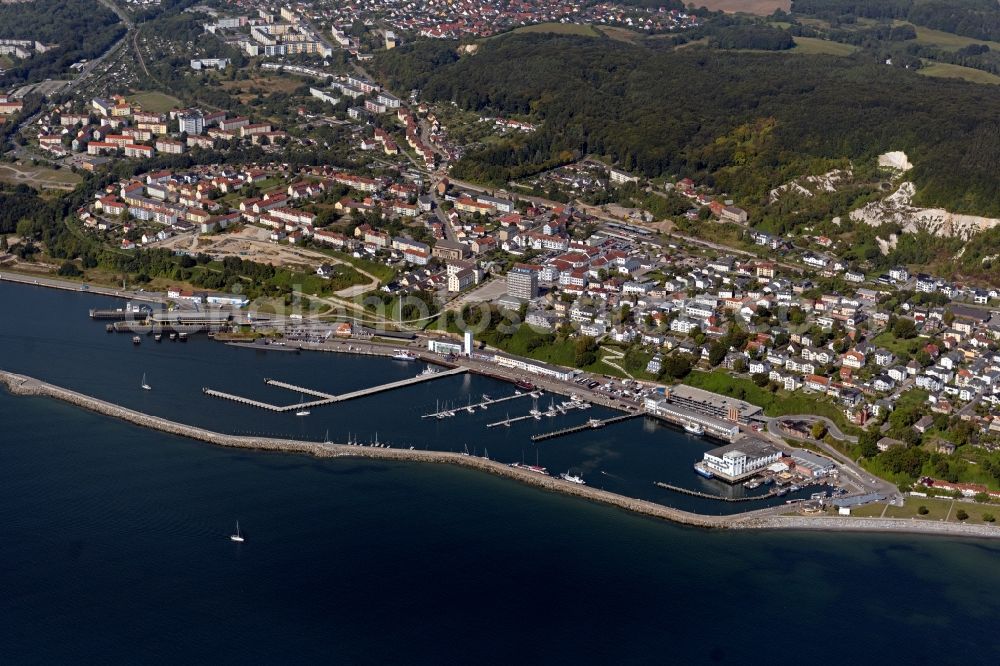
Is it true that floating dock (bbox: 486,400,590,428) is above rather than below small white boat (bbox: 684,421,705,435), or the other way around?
below

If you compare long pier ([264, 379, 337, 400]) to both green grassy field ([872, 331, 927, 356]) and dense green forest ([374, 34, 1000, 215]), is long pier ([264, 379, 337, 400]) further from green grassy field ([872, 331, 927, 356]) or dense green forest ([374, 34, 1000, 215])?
dense green forest ([374, 34, 1000, 215])

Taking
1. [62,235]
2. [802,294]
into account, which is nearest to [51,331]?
[62,235]

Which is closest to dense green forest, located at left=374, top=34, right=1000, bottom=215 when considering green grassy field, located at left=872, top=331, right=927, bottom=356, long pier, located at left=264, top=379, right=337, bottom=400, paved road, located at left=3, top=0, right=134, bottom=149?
green grassy field, located at left=872, top=331, right=927, bottom=356

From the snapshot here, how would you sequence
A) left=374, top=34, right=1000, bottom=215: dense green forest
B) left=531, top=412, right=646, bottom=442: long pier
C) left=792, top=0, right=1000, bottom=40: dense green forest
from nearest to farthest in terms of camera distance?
left=531, top=412, right=646, bottom=442: long pier, left=374, top=34, right=1000, bottom=215: dense green forest, left=792, top=0, right=1000, bottom=40: dense green forest

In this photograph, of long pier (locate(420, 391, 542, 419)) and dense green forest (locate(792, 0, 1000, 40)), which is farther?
dense green forest (locate(792, 0, 1000, 40))

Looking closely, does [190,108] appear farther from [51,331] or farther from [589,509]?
[589,509]

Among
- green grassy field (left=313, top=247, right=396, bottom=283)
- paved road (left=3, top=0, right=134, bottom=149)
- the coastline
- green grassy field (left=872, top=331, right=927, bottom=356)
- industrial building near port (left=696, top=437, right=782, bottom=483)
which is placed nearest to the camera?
the coastline
